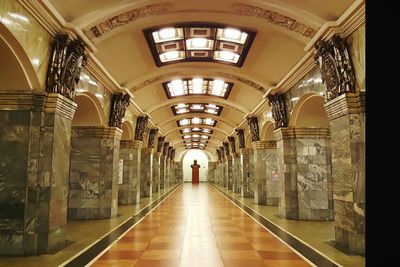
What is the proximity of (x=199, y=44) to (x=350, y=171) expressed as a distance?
5.71 metres

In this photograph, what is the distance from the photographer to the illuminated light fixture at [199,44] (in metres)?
9.48

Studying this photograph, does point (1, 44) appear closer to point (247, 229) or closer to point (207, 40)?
point (207, 40)

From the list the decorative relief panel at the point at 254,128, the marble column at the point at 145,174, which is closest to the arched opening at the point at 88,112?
the decorative relief panel at the point at 254,128

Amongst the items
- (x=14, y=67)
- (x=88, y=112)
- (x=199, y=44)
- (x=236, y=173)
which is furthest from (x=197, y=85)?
(x=236, y=173)

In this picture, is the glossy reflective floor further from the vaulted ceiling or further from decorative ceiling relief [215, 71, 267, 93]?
decorative ceiling relief [215, 71, 267, 93]

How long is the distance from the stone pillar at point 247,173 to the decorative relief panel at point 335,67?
39.2ft

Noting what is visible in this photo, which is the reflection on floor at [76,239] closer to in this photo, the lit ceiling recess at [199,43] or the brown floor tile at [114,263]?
the brown floor tile at [114,263]

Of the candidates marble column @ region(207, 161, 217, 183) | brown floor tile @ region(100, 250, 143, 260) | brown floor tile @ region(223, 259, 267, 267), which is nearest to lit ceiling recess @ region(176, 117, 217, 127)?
brown floor tile @ region(100, 250, 143, 260)

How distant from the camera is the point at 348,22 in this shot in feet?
19.6

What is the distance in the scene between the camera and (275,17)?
23.4 ft

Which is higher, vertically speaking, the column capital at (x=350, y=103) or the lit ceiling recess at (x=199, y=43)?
the lit ceiling recess at (x=199, y=43)

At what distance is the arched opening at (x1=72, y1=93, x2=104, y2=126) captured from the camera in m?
8.96

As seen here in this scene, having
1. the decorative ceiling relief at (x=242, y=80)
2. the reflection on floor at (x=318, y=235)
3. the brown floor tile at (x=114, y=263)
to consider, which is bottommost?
the reflection on floor at (x=318, y=235)

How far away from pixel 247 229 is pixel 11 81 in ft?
20.2
